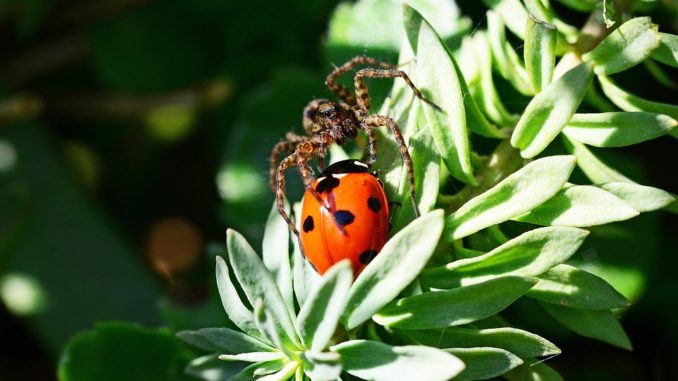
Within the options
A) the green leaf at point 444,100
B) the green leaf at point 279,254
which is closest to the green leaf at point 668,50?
the green leaf at point 444,100

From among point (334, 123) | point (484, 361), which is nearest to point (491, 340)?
point (484, 361)

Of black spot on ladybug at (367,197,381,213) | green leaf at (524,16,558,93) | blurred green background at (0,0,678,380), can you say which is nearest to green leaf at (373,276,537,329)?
black spot on ladybug at (367,197,381,213)

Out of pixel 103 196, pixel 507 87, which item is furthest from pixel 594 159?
pixel 103 196

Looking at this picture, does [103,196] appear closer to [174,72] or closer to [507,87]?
[174,72]

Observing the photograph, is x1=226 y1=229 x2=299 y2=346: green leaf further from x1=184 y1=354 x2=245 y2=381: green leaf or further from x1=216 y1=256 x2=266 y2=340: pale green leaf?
x1=184 y1=354 x2=245 y2=381: green leaf

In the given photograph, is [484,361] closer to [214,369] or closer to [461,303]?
[461,303]

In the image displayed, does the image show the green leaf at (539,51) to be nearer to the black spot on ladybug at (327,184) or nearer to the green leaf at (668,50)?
the green leaf at (668,50)
